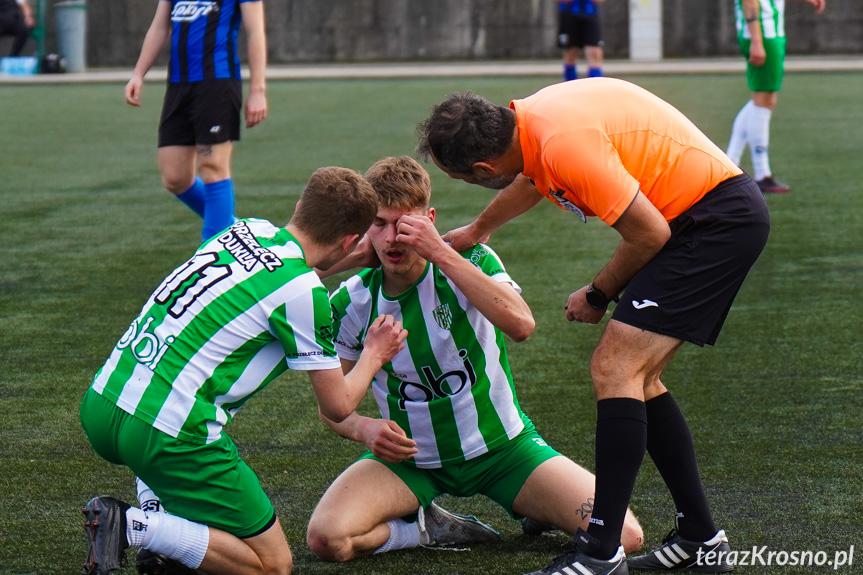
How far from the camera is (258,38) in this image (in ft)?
21.2

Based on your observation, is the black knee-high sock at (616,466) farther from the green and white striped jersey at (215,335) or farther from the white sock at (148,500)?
the white sock at (148,500)

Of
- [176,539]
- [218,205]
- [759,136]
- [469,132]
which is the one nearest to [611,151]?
[469,132]

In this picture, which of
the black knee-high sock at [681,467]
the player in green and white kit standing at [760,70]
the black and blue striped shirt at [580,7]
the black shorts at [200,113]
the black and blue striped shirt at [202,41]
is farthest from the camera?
the black and blue striped shirt at [580,7]

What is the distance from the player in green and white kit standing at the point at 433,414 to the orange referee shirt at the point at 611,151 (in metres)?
0.46

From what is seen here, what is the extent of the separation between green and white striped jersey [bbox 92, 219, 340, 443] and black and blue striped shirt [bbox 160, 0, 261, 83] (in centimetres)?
372

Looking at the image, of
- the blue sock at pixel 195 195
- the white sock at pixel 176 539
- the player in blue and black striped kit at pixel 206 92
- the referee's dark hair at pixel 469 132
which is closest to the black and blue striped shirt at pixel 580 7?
the player in blue and black striped kit at pixel 206 92

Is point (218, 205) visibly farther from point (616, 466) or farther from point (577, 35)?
point (577, 35)

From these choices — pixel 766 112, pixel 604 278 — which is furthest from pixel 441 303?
pixel 766 112

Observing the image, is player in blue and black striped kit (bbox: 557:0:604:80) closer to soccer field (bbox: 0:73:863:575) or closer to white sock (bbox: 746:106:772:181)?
soccer field (bbox: 0:73:863:575)

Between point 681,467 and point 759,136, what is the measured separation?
6440mm

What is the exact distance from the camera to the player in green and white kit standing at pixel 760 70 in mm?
8727

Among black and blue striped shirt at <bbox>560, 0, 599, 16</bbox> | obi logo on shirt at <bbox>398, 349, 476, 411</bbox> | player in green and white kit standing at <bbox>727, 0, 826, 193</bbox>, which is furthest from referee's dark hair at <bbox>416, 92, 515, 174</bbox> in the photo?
black and blue striped shirt at <bbox>560, 0, 599, 16</bbox>

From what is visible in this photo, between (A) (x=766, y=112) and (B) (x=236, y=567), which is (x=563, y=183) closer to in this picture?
(B) (x=236, y=567)

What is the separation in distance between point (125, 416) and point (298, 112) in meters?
13.2
